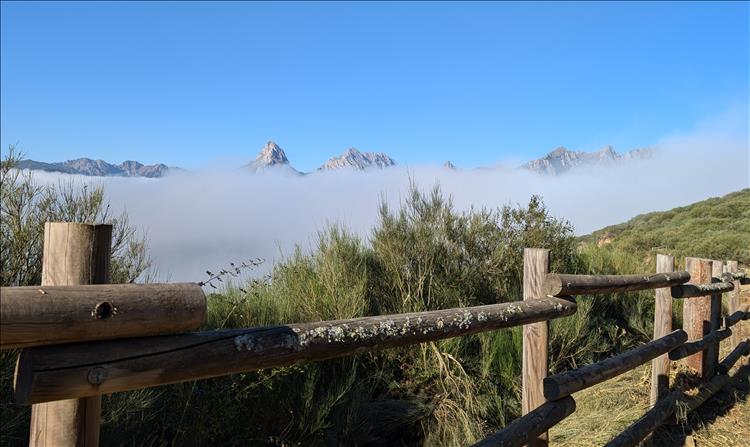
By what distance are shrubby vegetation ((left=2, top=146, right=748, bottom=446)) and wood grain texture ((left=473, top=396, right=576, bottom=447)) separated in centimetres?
216

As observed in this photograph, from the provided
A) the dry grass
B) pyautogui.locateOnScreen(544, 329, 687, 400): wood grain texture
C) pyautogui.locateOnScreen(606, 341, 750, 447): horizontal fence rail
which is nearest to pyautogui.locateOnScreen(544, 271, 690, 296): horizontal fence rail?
pyautogui.locateOnScreen(544, 329, 687, 400): wood grain texture

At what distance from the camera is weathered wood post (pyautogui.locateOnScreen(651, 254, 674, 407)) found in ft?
17.3

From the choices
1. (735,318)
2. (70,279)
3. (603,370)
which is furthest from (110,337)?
(735,318)

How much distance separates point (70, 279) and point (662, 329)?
17.9ft

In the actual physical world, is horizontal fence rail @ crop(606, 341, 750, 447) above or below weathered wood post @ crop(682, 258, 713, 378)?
below

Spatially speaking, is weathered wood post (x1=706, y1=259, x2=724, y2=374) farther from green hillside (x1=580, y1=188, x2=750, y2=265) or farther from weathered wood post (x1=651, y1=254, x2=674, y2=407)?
green hillside (x1=580, y1=188, x2=750, y2=265)

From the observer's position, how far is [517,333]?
22.2 ft

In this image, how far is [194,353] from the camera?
1804 mm

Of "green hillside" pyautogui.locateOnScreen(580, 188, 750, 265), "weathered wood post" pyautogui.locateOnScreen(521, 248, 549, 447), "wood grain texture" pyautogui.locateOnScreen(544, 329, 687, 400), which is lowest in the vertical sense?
"wood grain texture" pyautogui.locateOnScreen(544, 329, 687, 400)

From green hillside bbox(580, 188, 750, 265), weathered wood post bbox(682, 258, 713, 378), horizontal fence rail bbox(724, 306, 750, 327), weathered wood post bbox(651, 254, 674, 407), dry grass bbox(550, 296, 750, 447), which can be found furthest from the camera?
green hillside bbox(580, 188, 750, 265)

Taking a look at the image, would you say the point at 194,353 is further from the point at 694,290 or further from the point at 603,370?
the point at 694,290

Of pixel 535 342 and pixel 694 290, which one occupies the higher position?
pixel 694 290

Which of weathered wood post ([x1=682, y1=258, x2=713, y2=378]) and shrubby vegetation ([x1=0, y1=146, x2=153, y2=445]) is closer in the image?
shrubby vegetation ([x1=0, y1=146, x2=153, y2=445])

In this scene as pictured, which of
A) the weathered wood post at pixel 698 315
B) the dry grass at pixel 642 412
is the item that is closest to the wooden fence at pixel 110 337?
the dry grass at pixel 642 412
